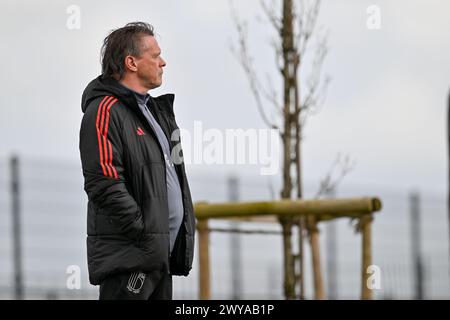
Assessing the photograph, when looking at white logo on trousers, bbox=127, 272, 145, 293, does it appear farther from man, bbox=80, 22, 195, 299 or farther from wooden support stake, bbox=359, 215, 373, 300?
wooden support stake, bbox=359, 215, 373, 300

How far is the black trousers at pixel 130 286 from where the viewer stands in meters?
4.88

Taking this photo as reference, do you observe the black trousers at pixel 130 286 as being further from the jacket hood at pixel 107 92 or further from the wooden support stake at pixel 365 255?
the wooden support stake at pixel 365 255

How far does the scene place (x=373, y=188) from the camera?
15.1m

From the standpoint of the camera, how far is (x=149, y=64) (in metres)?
4.98

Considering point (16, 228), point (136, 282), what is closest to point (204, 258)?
point (136, 282)

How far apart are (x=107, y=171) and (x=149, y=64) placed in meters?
0.48

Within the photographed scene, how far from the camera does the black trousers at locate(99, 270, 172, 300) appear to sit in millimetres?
4879

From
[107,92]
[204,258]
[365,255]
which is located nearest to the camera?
[107,92]

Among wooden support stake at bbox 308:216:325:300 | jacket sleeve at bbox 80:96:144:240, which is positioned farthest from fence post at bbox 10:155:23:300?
jacket sleeve at bbox 80:96:144:240

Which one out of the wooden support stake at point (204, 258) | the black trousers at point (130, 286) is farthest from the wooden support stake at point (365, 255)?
the black trousers at point (130, 286)

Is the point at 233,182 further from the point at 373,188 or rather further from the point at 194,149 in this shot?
the point at 194,149

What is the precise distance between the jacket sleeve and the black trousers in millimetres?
166

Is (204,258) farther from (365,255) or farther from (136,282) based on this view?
(136,282)

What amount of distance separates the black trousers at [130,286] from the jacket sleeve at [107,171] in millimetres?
166
